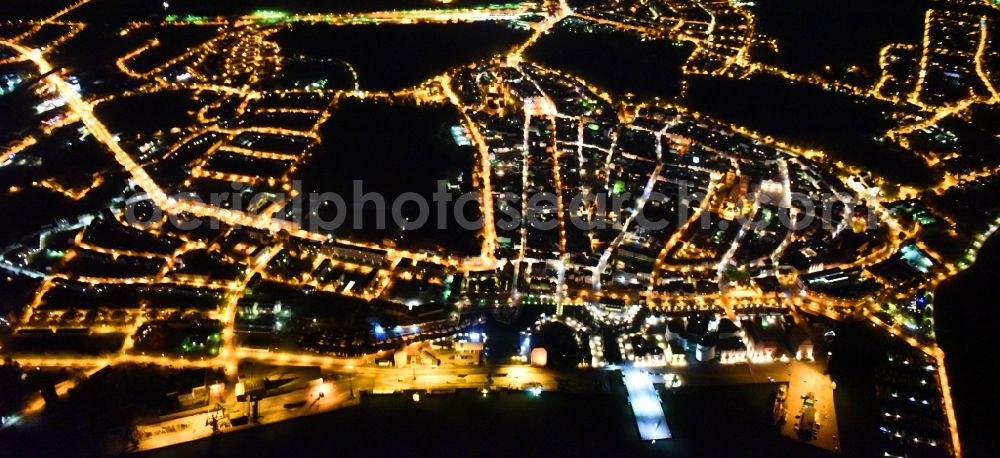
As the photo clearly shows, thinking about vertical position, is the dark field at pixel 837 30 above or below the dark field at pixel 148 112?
above

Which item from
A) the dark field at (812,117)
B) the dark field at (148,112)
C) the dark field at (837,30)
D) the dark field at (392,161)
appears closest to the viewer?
the dark field at (392,161)

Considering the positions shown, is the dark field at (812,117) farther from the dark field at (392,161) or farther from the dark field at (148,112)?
the dark field at (148,112)

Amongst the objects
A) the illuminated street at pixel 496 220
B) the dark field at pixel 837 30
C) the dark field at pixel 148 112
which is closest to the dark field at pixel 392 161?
the illuminated street at pixel 496 220

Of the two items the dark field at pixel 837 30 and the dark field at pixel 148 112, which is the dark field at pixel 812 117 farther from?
the dark field at pixel 148 112

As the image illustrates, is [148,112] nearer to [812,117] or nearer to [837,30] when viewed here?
[812,117]

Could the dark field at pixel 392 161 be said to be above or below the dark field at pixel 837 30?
below

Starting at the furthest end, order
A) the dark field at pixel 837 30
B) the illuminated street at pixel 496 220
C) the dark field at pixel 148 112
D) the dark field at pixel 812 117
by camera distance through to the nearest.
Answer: the dark field at pixel 837 30 < the dark field at pixel 148 112 < the dark field at pixel 812 117 < the illuminated street at pixel 496 220

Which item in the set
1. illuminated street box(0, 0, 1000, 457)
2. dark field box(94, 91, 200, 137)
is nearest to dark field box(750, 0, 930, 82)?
illuminated street box(0, 0, 1000, 457)

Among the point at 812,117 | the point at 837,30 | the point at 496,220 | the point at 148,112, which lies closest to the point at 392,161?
the point at 496,220

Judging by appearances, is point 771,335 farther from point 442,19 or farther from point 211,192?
point 442,19

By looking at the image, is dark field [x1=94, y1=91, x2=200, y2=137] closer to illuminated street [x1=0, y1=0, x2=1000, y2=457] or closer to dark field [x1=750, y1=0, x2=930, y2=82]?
illuminated street [x1=0, y1=0, x2=1000, y2=457]

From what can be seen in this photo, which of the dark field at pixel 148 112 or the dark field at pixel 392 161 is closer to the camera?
the dark field at pixel 392 161
